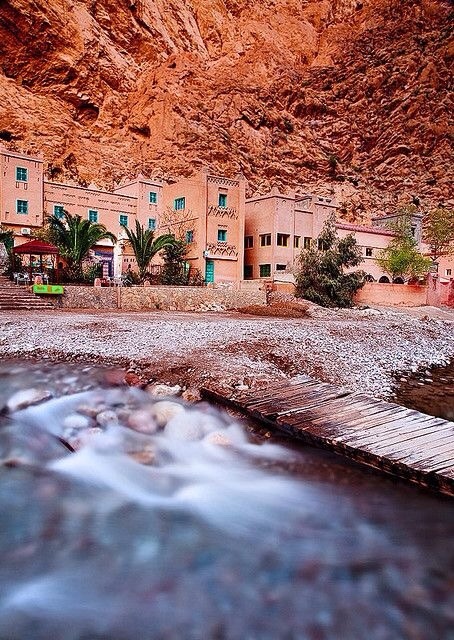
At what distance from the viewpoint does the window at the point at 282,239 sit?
119ft

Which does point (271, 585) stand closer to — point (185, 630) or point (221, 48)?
point (185, 630)

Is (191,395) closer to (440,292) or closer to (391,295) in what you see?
(391,295)

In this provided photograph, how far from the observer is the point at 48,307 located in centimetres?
1981

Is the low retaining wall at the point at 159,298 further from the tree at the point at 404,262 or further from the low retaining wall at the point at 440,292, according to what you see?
the tree at the point at 404,262

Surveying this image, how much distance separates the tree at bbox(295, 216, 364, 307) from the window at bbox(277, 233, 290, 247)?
8.46 meters

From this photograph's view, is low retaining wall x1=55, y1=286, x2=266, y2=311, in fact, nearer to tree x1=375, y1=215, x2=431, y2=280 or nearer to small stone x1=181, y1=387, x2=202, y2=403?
small stone x1=181, y1=387, x2=202, y2=403

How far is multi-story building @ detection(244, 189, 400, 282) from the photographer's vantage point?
3606cm

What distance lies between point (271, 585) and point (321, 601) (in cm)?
32

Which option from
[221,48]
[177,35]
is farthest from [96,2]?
[221,48]

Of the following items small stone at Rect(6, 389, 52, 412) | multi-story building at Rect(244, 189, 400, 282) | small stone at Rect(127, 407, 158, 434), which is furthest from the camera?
multi-story building at Rect(244, 189, 400, 282)

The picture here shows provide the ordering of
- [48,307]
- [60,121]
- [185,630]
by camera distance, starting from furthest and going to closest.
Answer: [60,121]
[48,307]
[185,630]

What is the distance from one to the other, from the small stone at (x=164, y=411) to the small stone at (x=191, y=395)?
0.46 m

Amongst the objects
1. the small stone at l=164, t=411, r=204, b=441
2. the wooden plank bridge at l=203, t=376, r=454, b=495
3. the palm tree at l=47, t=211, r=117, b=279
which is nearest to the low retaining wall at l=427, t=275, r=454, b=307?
the palm tree at l=47, t=211, r=117, b=279

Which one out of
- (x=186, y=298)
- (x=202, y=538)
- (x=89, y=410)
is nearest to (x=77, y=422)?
(x=89, y=410)
